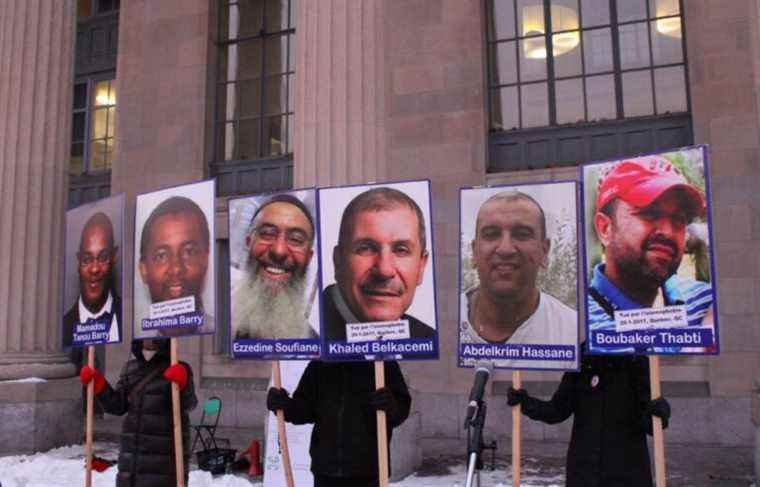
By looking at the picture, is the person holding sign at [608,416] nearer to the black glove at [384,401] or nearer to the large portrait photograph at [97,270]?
the black glove at [384,401]

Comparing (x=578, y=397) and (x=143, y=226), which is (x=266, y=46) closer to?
(x=143, y=226)

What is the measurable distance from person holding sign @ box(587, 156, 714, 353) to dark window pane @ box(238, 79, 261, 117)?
11903 millimetres

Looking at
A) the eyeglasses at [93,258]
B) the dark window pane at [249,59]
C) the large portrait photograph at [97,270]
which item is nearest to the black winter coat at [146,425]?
the large portrait photograph at [97,270]

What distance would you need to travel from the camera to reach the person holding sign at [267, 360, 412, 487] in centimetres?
452

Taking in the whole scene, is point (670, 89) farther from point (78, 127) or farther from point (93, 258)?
point (78, 127)

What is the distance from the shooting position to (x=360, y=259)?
18.4ft

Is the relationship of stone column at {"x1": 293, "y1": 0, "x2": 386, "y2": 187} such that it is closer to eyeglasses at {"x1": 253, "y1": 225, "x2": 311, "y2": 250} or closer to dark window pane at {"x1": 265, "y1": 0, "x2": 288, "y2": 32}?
eyeglasses at {"x1": 253, "y1": 225, "x2": 311, "y2": 250}

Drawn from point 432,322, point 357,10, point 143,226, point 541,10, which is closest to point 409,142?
point 541,10

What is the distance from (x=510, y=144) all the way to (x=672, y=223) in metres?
8.63

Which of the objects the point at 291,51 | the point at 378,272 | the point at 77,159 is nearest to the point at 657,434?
the point at 378,272

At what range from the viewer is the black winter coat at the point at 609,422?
4.48m

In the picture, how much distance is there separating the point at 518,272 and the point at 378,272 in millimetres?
1088

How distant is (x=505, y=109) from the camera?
44.2ft

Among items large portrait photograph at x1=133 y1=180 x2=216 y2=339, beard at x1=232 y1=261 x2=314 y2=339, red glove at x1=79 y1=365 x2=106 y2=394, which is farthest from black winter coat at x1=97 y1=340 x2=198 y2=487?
beard at x1=232 y1=261 x2=314 y2=339
